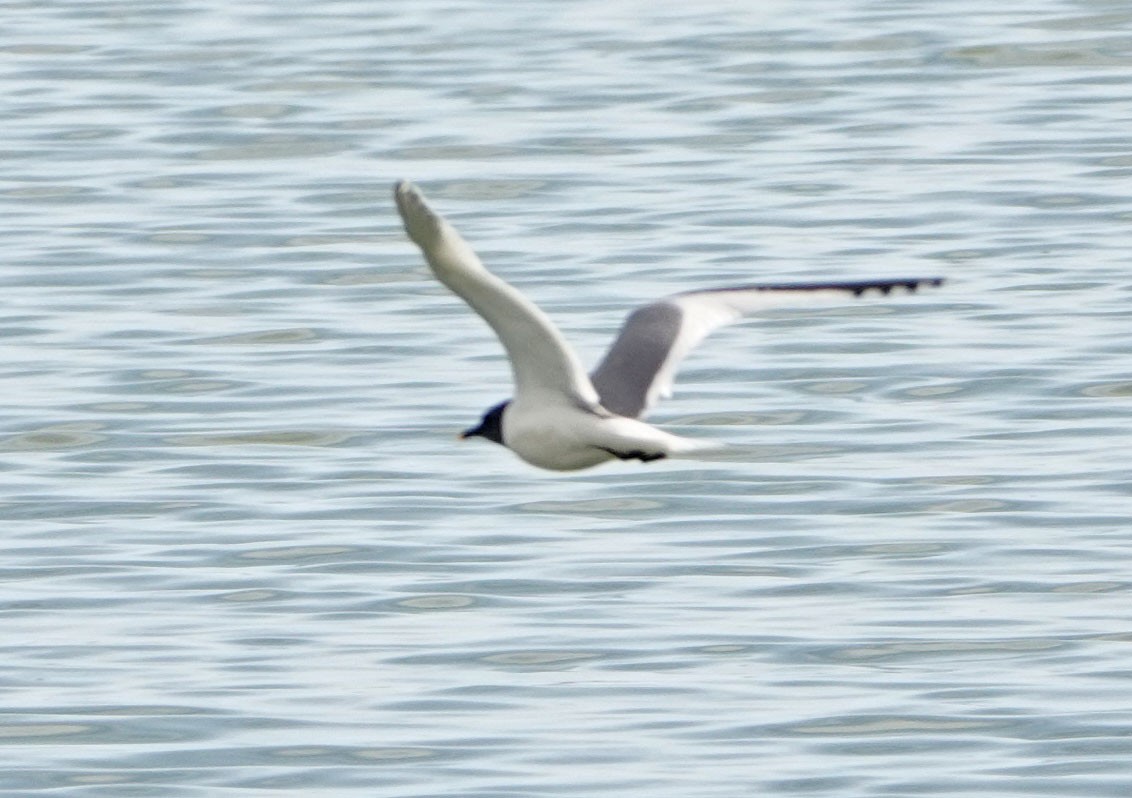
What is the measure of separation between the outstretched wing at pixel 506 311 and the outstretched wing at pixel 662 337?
34cm

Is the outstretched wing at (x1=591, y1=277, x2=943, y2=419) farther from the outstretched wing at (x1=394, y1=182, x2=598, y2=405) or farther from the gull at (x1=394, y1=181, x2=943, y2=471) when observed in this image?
the outstretched wing at (x1=394, y1=182, x2=598, y2=405)

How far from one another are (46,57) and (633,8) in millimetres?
4758

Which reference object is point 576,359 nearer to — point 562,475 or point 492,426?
point 492,426

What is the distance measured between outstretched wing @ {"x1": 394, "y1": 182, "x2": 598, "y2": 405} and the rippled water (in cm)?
112

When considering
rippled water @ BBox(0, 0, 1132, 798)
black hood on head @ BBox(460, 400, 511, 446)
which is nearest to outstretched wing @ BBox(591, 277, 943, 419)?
black hood on head @ BBox(460, 400, 511, 446)

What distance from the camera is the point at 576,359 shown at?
901 centimetres

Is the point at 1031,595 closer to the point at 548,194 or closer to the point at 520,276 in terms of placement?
the point at 520,276

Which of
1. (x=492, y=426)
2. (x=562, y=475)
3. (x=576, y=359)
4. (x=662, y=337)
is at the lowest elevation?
(x=562, y=475)

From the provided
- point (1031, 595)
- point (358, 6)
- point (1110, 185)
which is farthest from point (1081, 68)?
point (1031, 595)

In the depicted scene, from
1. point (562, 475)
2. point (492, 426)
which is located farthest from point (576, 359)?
point (562, 475)

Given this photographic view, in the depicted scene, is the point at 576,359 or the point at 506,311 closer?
the point at 506,311

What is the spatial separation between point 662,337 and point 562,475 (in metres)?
3.08

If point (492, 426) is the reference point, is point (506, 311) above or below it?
above

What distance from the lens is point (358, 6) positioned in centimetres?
2653
